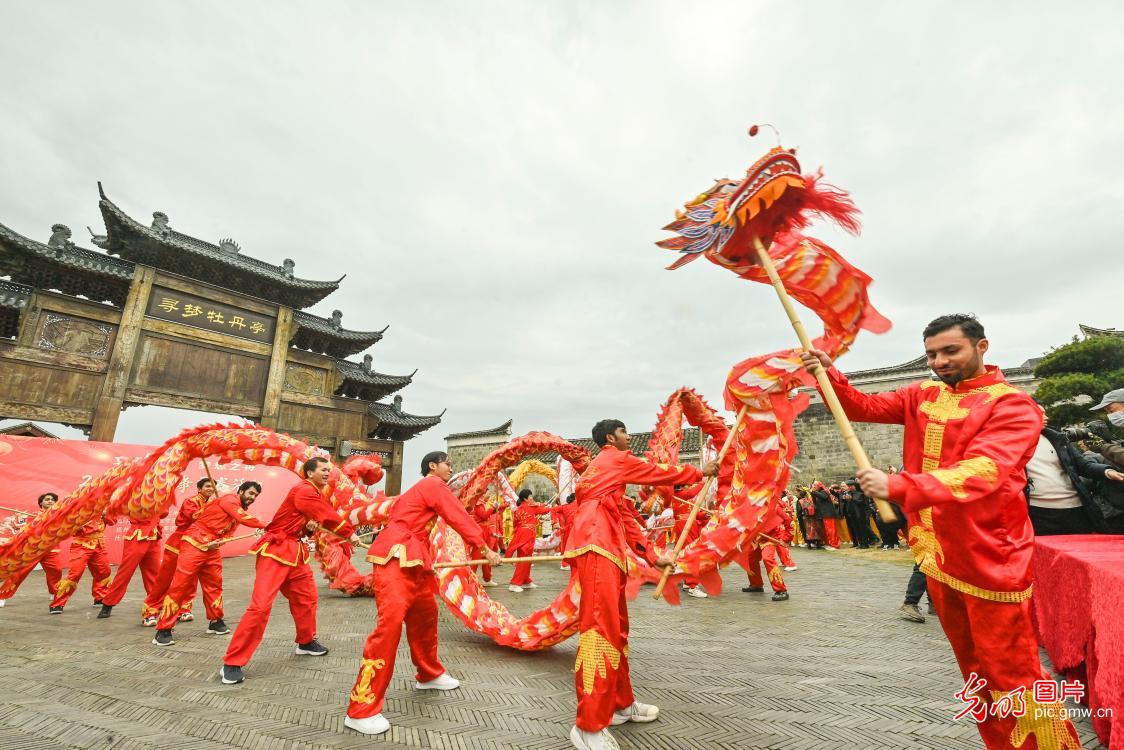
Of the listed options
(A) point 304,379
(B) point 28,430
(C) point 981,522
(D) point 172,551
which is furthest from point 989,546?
(B) point 28,430

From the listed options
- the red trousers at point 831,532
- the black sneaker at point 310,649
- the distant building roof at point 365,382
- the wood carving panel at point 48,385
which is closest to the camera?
the black sneaker at point 310,649

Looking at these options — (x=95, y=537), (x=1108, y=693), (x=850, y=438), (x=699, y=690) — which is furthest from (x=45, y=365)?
(x=1108, y=693)

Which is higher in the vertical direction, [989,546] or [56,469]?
[56,469]

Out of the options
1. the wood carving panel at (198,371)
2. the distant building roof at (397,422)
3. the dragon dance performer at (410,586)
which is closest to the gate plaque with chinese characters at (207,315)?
the wood carving panel at (198,371)

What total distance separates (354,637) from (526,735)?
339cm

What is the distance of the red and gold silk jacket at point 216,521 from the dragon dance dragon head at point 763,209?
5567 mm

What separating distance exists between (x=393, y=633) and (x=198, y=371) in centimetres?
1834

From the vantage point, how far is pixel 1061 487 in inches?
160

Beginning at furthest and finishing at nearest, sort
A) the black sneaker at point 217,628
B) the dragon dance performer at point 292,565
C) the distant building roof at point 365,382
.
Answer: the distant building roof at point 365,382 → the black sneaker at point 217,628 → the dragon dance performer at point 292,565

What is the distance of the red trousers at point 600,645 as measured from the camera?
2.82 meters

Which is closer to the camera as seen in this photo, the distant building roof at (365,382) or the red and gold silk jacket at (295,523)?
the red and gold silk jacket at (295,523)

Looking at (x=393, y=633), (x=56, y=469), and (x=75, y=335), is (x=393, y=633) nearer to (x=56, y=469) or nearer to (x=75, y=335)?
(x=56, y=469)

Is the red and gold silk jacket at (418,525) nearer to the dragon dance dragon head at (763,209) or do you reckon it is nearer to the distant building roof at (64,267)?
the dragon dance dragon head at (763,209)

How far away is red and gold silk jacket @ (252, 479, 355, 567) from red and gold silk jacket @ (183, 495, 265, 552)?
1.25 metres
